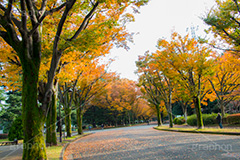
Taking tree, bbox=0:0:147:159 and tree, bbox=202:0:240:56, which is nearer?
tree, bbox=0:0:147:159

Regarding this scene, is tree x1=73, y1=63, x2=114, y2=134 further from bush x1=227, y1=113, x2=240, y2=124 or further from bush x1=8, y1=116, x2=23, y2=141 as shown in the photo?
bush x1=227, y1=113, x2=240, y2=124

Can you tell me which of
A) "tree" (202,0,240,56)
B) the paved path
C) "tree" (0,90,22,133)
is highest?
"tree" (202,0,240,56)

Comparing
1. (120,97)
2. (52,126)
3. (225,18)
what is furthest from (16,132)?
(120,97)

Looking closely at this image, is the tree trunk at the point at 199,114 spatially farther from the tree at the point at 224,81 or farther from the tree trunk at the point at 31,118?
the tree trunk at the point at 31,118

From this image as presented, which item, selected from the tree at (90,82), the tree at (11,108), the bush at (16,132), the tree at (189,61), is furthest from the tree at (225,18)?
the tree at (11,108)

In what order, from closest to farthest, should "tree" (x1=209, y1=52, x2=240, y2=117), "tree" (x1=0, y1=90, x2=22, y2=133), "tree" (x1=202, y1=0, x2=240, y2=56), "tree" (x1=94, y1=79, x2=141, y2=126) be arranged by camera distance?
1. "tree" (x1=202, y1=0, x2=240, y2=56)
2. "tree" (x1=209, y1=52, x2=240, y2=117)
3. "tree" (x1=0, y1=90, x2=22, y2=133)
4. "tree" (x1=94, y1=79, x2=141, y2=126)

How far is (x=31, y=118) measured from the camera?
19.9 ft

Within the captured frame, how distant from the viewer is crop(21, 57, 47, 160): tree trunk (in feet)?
19.5

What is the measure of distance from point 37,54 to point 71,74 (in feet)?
16.3

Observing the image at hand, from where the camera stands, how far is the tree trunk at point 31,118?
5.95m

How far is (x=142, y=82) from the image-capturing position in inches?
1102

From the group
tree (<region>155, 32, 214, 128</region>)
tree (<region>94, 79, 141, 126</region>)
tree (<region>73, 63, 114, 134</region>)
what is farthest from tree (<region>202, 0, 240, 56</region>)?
tree (<region>94, 79, 141, 126</region>)

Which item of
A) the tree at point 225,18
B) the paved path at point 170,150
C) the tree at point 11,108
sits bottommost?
the paved path at point 170,150

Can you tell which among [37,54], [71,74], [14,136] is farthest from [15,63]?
[14,136]
